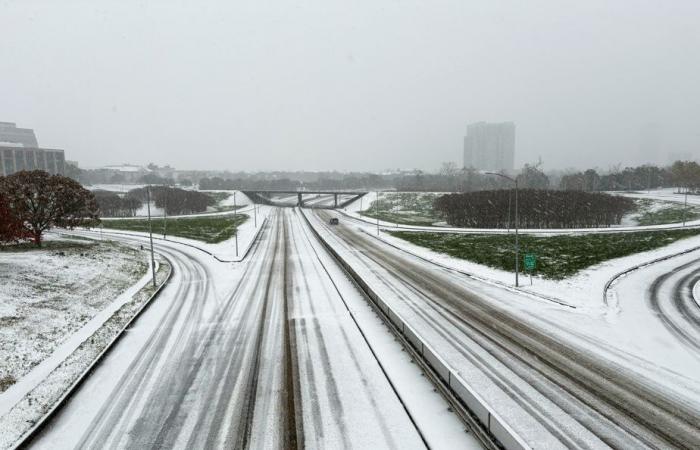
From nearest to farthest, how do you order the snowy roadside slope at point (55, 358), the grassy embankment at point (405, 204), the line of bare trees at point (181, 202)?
1. the snowy roadside slope at point (55, 358)
2. the grassy embankment at point (405, 204)
3. the line of bare trees at point (181, 202)

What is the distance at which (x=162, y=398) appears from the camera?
1395 cm

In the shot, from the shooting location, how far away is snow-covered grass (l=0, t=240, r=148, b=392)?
1877 centimetres

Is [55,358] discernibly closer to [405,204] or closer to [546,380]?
[546,380]

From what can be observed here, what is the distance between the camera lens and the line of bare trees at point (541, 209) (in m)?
76.2

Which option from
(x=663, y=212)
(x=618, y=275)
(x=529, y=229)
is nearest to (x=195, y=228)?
(x=529, y=229)

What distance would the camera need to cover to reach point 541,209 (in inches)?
3007

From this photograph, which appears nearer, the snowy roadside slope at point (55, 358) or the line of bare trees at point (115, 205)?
the snowy roadside slope at point (55, 358)

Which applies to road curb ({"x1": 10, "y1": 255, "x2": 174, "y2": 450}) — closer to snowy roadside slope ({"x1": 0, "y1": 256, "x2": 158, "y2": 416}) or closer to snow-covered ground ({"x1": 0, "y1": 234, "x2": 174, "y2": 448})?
snow-covered ground ({"x1": 0, "y1": 234, "x2": 174, "y2": 448})

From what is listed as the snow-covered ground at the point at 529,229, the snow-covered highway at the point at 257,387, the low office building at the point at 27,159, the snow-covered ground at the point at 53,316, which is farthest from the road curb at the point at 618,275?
the low office building at the point at 27,159

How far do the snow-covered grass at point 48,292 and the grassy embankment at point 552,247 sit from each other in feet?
109

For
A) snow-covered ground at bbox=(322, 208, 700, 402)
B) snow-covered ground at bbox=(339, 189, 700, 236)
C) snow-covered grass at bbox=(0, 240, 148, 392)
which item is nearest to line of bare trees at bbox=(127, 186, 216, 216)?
snow-covered ground at bbox=(339, 189, 700, 236)

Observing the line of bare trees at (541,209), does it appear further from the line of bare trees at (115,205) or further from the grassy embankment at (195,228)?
the line of bare trees at (115,205)

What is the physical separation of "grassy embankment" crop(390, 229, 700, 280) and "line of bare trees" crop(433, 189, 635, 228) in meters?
21.6

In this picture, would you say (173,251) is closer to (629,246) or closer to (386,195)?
(629,246)
